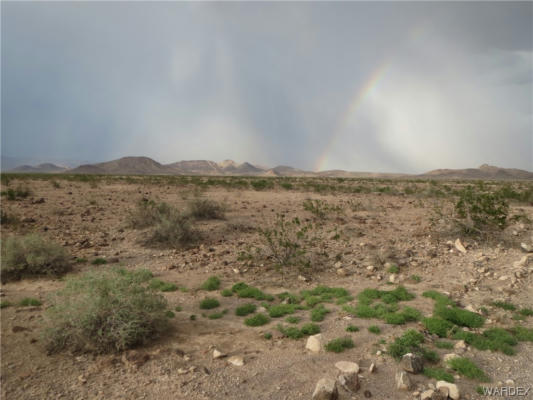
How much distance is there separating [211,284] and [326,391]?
493 cm

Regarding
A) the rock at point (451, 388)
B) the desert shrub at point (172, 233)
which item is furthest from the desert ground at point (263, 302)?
the desert shrub at point (172, 233)

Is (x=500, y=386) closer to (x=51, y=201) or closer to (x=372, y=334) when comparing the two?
(x=372, y=334)

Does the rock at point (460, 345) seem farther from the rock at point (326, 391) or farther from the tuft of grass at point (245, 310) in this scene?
the tuft of grass at point (245, 310)

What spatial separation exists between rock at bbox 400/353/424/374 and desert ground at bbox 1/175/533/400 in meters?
0.09

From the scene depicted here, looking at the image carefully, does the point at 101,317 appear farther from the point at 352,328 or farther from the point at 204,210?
the point at 204,210

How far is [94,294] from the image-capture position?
5.52 metres

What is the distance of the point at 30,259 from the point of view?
336 inches

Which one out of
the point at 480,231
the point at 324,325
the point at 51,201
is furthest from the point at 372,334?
the point at 51,201

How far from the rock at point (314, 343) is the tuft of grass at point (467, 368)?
6.64ft

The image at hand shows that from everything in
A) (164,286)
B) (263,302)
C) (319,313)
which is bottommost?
(263,302)

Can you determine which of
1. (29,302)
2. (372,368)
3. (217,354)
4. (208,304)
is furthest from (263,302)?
(29,302)

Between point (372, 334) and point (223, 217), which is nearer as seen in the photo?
point (372, 334)

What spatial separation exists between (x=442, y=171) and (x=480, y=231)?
18906 cm

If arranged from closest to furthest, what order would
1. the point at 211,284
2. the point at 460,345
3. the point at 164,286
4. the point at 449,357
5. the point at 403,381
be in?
the point at 403,381 < the point at 449,357 < the point at 460,345 < the point at 164,286 < the point at 211,284
